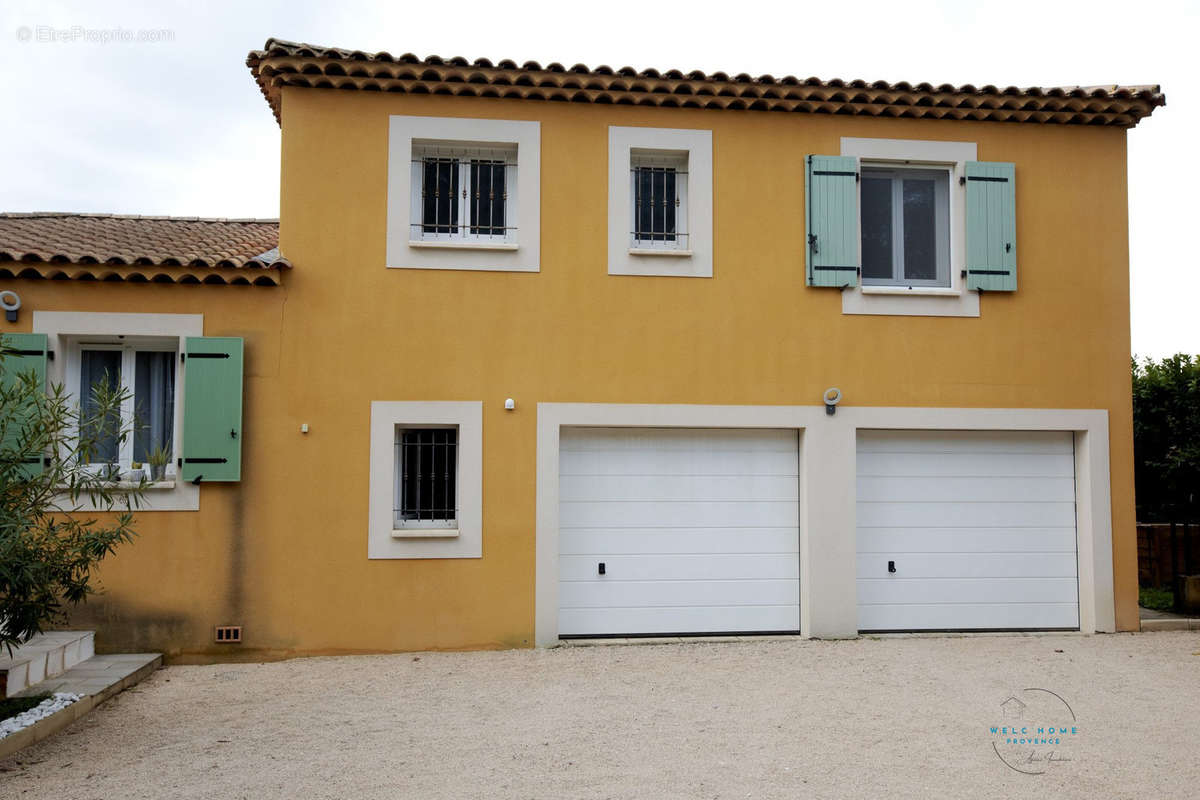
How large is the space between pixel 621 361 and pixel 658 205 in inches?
65.7

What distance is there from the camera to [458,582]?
8.62m

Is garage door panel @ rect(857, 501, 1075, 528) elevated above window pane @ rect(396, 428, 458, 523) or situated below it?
below

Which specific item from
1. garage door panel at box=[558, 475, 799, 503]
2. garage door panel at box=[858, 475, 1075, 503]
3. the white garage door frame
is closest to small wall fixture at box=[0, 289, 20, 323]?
the white garage door frame

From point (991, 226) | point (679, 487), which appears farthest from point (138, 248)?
point (991, 226)

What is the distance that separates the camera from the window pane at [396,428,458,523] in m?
8.82

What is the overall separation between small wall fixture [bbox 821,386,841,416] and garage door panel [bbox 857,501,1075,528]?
39.1 inches

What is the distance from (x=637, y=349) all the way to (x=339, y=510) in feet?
10.4

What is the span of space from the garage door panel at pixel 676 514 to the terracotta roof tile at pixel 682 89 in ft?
12.9

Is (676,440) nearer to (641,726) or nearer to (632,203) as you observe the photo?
(632,203)

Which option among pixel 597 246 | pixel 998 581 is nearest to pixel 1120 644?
pixel 998 581

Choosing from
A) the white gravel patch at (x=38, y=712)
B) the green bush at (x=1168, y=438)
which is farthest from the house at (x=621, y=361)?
the green bush at (x=1168, y=438)

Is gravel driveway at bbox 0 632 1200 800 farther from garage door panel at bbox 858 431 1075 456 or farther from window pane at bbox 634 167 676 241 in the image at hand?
window pane at bbox 634 167 676 241

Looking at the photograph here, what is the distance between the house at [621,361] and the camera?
27.8 ft

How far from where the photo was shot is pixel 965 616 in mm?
9273
